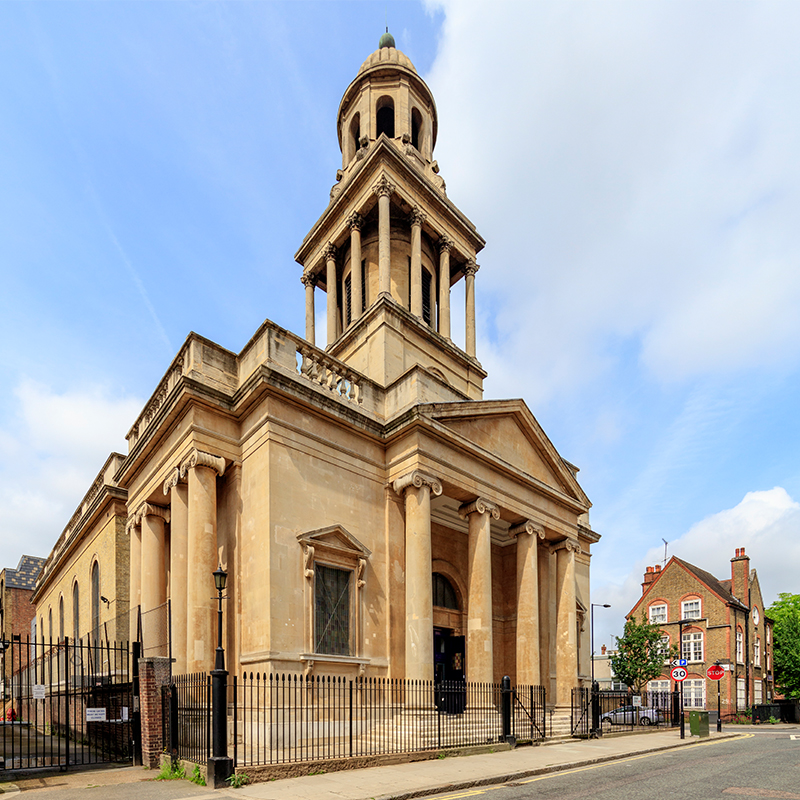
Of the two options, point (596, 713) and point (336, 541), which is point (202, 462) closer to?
point (336, 541)

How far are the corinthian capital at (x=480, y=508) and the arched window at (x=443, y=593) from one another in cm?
358

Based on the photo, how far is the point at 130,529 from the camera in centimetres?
2167

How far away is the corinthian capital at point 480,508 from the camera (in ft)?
66.6

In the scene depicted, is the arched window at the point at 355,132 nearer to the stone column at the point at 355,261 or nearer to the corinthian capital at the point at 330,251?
the corinthian capital at the point at 330,251

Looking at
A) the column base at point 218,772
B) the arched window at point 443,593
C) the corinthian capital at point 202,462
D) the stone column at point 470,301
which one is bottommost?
the column base at point 218,772

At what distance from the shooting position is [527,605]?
2148 centimetres

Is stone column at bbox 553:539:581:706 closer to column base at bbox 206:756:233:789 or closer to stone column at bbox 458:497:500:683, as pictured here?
stone column at bbox 458:497:500:683

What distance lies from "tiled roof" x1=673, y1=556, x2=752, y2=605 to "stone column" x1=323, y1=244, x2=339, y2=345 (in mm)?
37684

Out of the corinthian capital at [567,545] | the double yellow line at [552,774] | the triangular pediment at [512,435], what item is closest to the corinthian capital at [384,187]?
the triangular pediment at [512,435]

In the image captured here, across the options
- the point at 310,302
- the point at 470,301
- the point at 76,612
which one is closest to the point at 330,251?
the point at 310,302

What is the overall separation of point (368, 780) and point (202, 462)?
8.50m

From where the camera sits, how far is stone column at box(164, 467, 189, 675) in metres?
15.9

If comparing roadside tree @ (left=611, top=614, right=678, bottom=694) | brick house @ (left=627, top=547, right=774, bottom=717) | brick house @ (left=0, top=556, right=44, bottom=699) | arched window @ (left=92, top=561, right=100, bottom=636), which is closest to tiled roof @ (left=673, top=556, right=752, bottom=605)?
brick house @ (left=627, top=547, right=774, bottom=717)

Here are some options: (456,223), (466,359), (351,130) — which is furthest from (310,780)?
(351,130)
